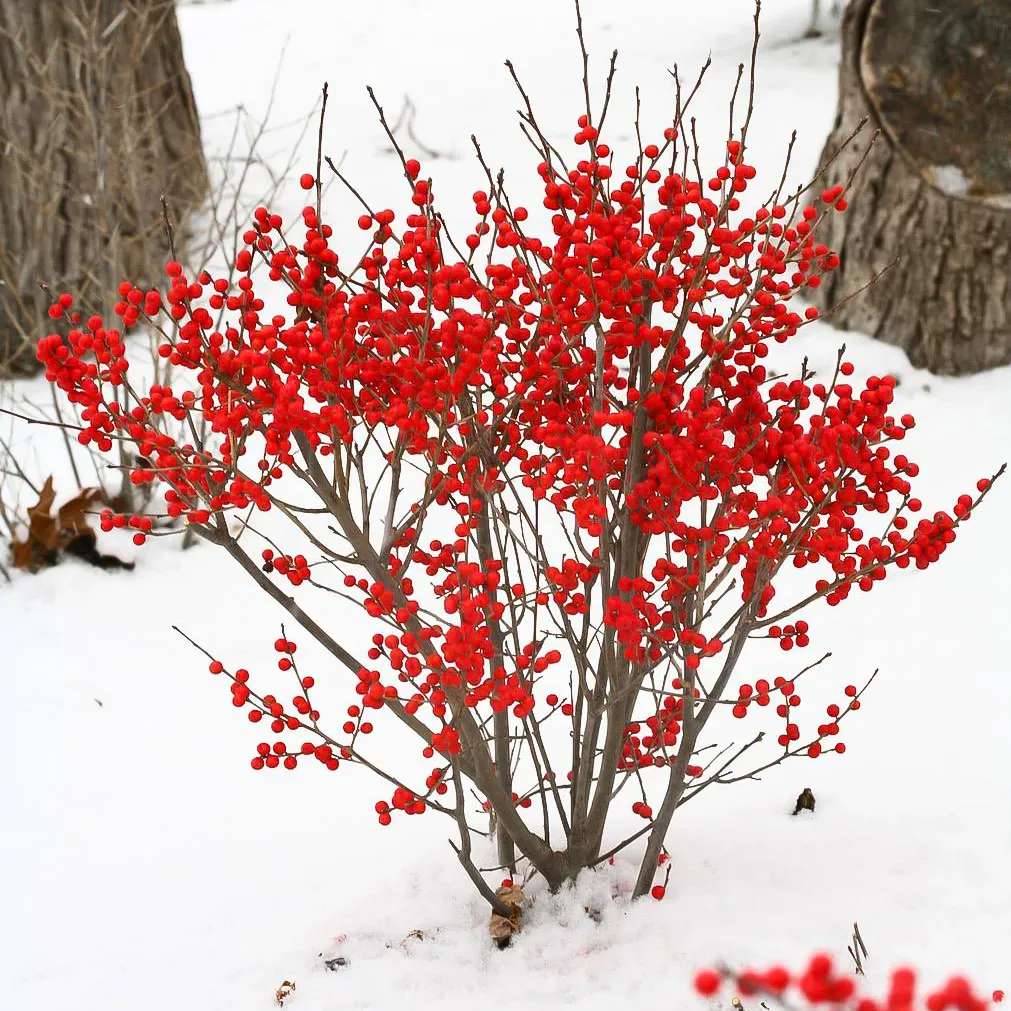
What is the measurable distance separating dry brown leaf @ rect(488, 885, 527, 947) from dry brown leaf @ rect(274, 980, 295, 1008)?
1.35 ft

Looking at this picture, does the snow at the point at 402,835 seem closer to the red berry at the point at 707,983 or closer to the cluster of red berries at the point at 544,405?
the cluster of red berries at the point at 544,405

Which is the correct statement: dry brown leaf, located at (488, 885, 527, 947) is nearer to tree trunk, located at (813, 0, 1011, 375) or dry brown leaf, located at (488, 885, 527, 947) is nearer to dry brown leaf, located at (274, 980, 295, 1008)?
dry brown leaf, located at (274, 980, 295, 1008)

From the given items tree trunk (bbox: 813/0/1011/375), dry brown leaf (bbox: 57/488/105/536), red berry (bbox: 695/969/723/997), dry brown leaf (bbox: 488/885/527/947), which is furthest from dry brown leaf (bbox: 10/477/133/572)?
red berry (bbox: 695/969/723/997)

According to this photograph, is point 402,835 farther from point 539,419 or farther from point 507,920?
A: point 539,419

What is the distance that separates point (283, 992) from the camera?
7.27 ft

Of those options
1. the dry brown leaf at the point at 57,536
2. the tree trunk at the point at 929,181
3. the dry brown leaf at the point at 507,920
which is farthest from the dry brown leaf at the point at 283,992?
the tree trunk at the point at 929,181

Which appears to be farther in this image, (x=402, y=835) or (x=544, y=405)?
(x=402, y=835)

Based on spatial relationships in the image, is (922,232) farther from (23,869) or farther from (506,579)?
(23,869)

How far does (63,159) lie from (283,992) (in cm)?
411

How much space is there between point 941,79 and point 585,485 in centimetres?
293

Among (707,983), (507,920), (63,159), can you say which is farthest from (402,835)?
(63,159)

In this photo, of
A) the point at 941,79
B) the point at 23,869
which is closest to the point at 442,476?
the point at 23,869

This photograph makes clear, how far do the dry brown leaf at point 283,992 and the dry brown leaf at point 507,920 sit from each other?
41cm

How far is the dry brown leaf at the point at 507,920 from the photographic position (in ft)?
7.47
